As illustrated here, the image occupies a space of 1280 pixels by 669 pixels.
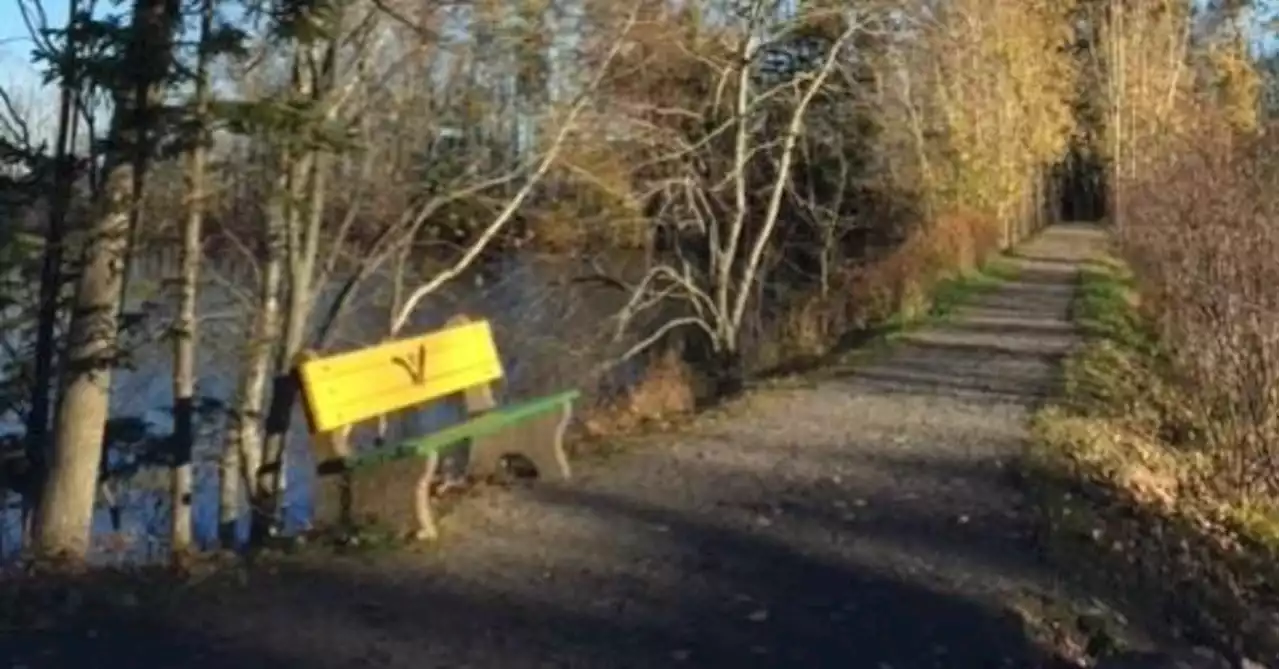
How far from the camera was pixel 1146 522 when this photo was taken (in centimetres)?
1153

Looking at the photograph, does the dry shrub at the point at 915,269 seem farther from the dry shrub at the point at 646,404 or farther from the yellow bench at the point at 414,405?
the yellow bench at the point at 414,405

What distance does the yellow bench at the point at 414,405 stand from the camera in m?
9.67

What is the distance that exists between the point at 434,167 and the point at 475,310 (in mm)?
6306

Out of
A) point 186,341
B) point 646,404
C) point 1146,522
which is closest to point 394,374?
point 186,341

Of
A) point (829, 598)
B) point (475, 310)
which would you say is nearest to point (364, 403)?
point (829, 598)

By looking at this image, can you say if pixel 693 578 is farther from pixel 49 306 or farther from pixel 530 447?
pixel 49 306

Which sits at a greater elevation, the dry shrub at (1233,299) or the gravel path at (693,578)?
the dry shrub at (1233,299)

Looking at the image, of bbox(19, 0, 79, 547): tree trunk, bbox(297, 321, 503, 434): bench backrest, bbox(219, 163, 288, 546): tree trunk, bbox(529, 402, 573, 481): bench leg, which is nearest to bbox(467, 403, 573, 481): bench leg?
bbox(529, 402, 573, 481): bench leg

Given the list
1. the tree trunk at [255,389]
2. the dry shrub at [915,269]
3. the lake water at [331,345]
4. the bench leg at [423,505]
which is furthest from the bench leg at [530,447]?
the dry shrub at [915,269]

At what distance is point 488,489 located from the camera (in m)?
11.4

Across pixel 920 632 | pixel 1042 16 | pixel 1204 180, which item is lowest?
pixel 920 632

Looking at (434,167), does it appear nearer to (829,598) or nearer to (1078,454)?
(1078,454)

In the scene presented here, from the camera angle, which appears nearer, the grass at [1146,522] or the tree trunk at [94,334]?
the grass at [1146,522]

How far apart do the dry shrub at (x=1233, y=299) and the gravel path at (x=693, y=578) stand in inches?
68.3
